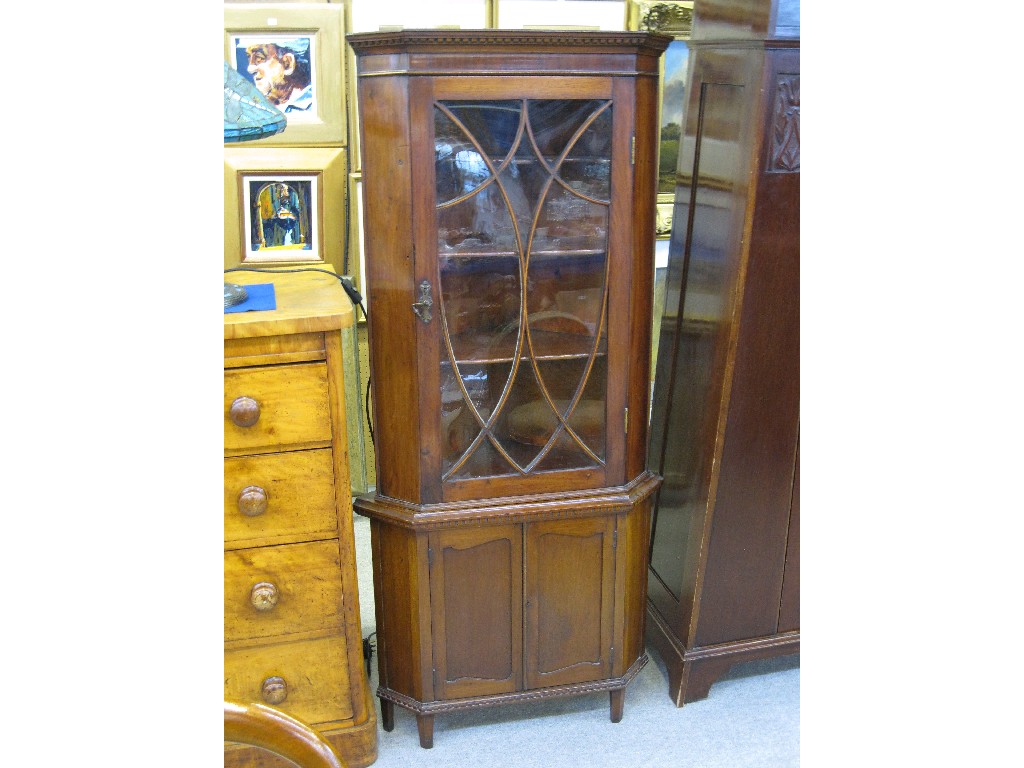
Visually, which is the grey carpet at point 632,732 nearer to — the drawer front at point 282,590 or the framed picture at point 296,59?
the drawer front at point 282,590

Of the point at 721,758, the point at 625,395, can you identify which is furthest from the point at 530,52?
the point at 721,758

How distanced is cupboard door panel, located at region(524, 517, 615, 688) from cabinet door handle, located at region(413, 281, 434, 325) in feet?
1.56

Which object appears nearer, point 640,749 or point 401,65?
point 401,65

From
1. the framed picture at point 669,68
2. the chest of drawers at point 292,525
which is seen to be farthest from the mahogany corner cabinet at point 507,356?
the framed picture at point 669,68

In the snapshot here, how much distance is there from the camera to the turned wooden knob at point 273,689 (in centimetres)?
176

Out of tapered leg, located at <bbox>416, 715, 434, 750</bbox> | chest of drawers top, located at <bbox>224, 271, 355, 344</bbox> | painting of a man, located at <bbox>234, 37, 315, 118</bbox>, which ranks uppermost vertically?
painting of a man, located at <bbox>234, 37, 315, 118</bbox>

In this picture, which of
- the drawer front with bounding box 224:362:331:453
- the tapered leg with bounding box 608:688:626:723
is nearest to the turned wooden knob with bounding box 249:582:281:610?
the drawer front with bounding box 224:362:331:453

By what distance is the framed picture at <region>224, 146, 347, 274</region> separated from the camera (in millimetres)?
2680

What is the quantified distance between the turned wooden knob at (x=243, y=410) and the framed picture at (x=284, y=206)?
1186mm

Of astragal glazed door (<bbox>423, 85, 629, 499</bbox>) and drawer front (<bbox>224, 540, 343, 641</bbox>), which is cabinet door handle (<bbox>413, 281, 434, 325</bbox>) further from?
drawer front (<bbox>224, 540, 343, 641</bbox>)

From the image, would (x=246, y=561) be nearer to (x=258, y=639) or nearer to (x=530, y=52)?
(x=258, y=639)

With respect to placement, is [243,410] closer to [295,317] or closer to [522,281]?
[295,317]
